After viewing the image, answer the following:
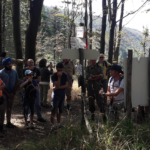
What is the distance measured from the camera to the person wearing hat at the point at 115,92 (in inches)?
180

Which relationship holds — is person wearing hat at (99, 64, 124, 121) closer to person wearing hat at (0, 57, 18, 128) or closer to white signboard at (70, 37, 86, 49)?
white signboard at (70, 37, 86, 49)

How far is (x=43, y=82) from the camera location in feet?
27.8

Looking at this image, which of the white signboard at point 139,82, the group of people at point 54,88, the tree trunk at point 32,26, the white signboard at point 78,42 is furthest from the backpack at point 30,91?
the tree trunk at point 32,26

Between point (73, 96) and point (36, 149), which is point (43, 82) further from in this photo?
point (36, 149)

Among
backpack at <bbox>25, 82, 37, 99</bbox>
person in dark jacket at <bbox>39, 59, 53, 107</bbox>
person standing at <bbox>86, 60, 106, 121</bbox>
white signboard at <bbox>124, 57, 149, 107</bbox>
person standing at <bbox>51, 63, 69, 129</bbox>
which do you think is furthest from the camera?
person in dark jacket at <bbox>39, 59, 53, 107</bbox>

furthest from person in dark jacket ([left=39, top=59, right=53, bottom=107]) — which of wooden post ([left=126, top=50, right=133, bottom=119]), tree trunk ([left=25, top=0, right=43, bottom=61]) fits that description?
wooden post ([left=126, top=50, right=133, bottom=119])

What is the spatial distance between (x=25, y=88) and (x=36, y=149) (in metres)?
2.27

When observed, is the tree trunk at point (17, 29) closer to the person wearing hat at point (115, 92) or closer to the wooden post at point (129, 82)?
the person wearing hat at point (115, 92)

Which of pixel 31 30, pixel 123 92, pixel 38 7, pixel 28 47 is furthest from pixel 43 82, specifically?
pixel 123 92

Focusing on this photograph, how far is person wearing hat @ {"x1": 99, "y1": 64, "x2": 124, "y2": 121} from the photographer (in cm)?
458

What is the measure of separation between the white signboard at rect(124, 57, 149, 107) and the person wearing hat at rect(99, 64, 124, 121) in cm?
30

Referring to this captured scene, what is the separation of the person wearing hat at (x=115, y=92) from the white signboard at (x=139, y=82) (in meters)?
0.30

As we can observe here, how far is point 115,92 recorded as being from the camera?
15.1 feet

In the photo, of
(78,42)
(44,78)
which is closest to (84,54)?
(78,42)
